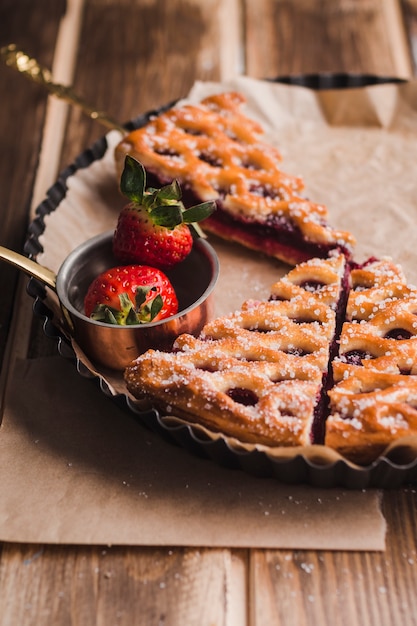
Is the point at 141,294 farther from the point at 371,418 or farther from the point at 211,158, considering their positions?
the point at 211,158

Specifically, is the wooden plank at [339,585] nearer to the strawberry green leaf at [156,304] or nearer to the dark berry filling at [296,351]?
the dark berry filling at [296,351]

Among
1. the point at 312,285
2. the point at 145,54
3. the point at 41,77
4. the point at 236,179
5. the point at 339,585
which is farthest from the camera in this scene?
the point at 145,54

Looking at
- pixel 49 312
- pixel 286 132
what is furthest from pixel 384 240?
Answer: pixel 49 312

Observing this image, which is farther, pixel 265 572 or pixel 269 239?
pixel 269 239

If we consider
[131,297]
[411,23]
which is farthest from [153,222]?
[411,23]

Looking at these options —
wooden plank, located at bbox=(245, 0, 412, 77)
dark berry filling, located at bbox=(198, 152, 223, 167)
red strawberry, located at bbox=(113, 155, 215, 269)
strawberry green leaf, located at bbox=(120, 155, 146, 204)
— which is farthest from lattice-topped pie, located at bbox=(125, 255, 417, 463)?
wooden plank, located at bbox=(245, 0, 412, 77)

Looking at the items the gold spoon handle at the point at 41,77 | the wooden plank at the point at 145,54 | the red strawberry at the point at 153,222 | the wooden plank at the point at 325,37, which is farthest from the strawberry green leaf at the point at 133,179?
the wooden plank at the point at 325,37

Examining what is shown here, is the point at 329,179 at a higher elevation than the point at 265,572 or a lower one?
higher

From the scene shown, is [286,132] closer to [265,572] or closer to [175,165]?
[175,165]
